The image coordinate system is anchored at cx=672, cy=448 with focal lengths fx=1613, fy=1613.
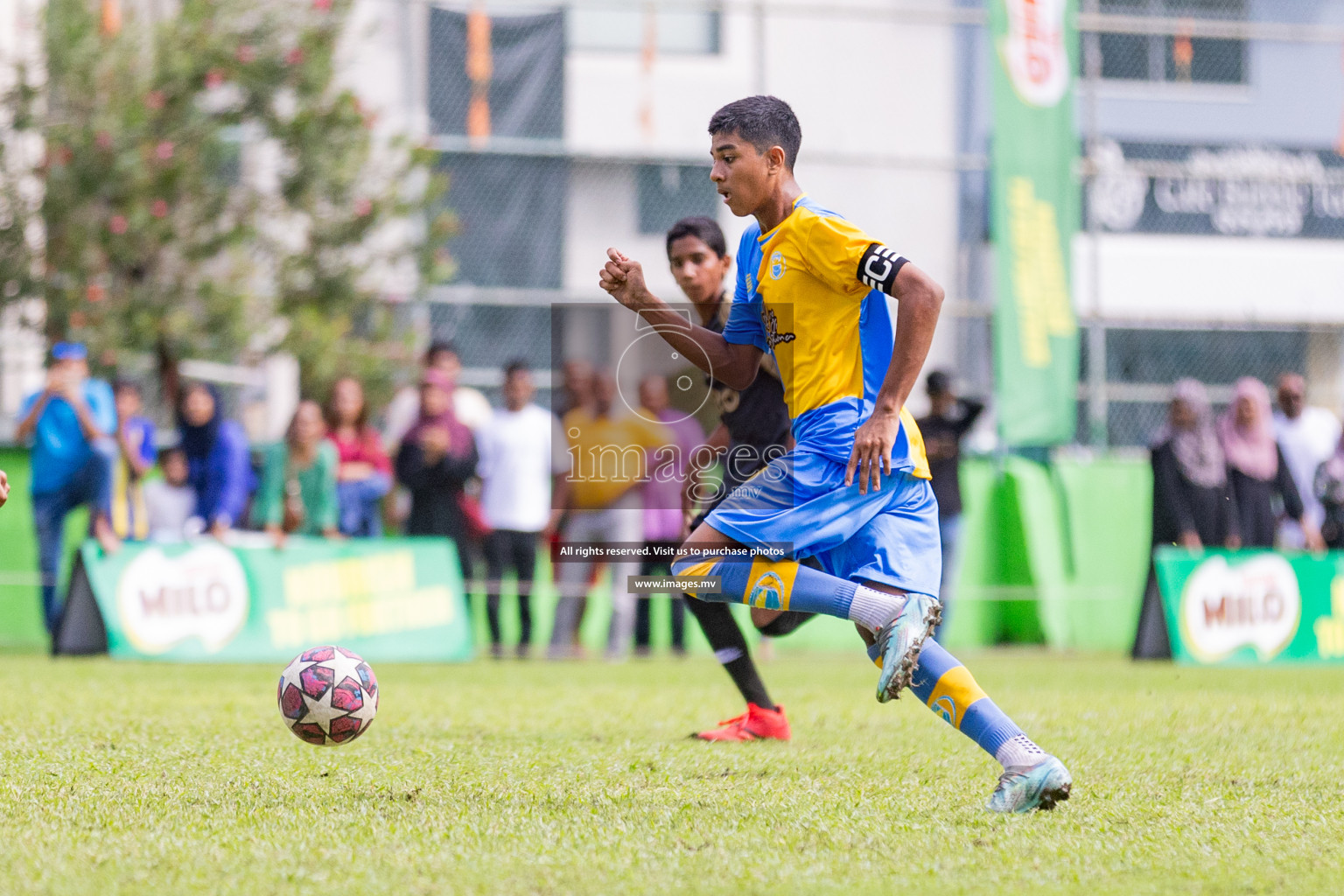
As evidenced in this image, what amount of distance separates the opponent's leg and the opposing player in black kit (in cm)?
194

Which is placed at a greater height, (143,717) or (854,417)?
(854,417)

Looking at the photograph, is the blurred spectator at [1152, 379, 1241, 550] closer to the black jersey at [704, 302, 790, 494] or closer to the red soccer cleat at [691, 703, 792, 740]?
the black jersey at [704, 302, 790, 494]

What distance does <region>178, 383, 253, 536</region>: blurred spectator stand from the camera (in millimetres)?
11641

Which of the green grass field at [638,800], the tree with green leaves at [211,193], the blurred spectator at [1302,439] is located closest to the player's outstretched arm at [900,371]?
the green grass field at [638,800]

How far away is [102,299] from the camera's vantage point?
13250mm

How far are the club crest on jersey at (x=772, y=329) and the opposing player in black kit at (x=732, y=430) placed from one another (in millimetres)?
1569

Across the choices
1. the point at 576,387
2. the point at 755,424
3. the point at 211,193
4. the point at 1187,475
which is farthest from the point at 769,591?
the point at 211,193

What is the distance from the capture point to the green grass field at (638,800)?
3.54 meters

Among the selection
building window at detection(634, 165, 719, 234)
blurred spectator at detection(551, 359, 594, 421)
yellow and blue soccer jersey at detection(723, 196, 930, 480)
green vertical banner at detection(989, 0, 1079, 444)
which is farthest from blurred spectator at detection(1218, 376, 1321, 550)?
yellow and blue soccer jersey at detection(723, 196, 930, 480)

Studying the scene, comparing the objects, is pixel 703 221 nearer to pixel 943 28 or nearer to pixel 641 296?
pixel 641 296

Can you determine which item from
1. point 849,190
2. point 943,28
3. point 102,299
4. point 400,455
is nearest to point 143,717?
point 400,455

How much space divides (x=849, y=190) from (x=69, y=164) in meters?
6.74

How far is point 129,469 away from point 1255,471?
859cm

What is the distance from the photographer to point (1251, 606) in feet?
38.2
